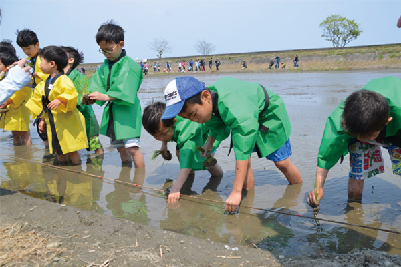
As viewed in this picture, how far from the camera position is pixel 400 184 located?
353 centimetres

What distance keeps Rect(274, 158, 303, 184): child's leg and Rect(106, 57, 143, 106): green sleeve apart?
2019 millimetres

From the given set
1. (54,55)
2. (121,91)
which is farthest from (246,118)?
(54,55)

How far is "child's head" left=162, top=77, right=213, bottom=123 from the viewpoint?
101 inches

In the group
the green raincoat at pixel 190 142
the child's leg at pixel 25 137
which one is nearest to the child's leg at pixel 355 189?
the green raincoat at pixel 190 142

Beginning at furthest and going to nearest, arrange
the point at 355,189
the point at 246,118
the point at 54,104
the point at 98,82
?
the point at 98,82, the point at 54,104, the point at 355,189, the point at 246,118

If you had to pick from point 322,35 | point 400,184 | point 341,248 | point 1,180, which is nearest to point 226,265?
point 341,248

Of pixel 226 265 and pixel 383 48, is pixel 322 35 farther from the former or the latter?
pixel 226 265

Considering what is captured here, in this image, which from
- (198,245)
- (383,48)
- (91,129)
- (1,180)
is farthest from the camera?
(383,48)

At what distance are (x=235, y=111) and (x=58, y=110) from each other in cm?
278

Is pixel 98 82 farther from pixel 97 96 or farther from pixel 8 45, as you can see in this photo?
pixel 8 45

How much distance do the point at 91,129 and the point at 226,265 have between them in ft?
12.2

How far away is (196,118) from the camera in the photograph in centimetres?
270

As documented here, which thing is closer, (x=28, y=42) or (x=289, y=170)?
(x=289, y=170)

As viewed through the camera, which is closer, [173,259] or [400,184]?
[173,259]
